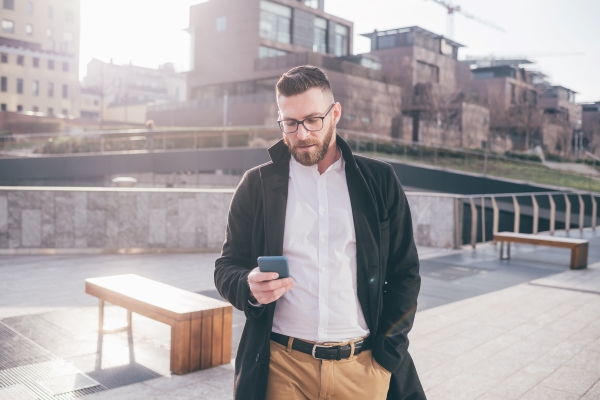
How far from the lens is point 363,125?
48.5 metres

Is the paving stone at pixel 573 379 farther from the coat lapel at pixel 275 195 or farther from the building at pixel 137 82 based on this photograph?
the building at pixel 137 82

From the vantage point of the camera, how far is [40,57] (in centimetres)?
7306

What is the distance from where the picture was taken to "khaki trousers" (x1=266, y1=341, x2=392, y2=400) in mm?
2332

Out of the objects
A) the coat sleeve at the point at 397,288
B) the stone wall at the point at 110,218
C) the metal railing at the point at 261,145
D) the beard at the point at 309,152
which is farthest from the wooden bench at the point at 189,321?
the metal railing at the point at 261,145

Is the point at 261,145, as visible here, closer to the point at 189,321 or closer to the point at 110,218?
the point at 110,218

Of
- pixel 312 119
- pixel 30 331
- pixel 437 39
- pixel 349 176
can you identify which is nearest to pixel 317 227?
pixel 349 176

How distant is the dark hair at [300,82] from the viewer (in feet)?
7.50

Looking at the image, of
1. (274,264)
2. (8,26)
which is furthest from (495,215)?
(8,26)

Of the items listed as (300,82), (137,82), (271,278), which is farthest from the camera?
(137,82)

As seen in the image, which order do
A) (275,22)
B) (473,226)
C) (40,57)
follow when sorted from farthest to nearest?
(40,57)
(275,22)
(473,226)

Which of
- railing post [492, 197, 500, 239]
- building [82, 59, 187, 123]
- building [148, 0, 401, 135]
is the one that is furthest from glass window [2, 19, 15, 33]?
railing post [492, 197, 500, 239]

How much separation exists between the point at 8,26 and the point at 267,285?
275 ft

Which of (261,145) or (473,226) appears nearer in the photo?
(473,226)

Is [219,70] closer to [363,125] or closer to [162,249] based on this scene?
[363,125]
